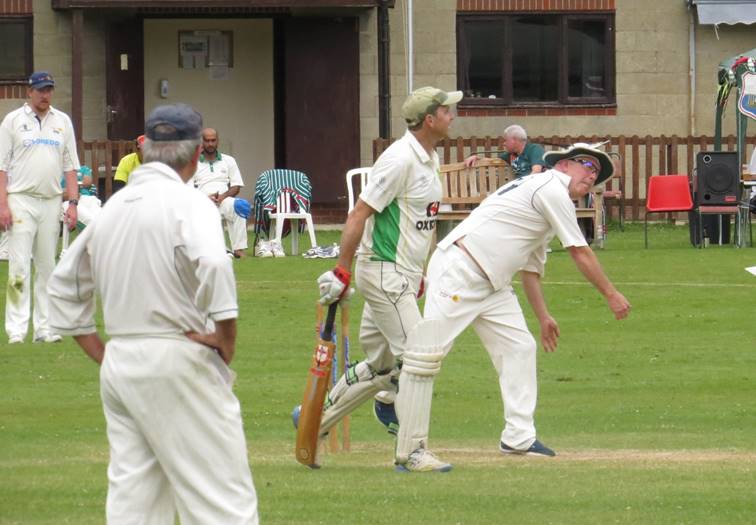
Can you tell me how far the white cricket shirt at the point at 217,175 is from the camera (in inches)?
913

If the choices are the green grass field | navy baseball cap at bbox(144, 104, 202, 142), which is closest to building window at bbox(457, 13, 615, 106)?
the green grass field

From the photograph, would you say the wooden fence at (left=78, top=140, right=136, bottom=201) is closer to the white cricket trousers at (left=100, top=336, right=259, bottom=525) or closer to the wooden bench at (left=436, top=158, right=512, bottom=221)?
the wooden bench at (left=436, top=158, right=512, bottom=221)

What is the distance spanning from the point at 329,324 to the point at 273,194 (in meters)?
15.7

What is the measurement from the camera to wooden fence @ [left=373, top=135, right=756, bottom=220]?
2814cm

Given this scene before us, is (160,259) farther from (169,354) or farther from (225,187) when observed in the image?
(225,187)

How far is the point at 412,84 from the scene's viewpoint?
98.1 ft

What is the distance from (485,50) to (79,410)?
63.6 feet

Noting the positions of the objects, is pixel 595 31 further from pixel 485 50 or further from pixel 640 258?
pixel 640 258

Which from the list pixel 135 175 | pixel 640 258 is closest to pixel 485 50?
pixel 640 258

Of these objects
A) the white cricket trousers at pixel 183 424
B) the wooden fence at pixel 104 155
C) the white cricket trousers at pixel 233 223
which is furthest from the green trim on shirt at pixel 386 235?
the wooden fence at pixel 104 155

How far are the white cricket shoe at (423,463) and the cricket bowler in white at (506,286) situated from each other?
0.01 m

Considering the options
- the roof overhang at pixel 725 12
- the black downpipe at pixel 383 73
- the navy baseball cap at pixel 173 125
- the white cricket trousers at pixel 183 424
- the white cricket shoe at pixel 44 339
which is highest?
the roof overhang at pixel 725 12

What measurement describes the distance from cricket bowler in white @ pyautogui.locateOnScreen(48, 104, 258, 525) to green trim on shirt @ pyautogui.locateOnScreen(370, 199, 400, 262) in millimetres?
3611

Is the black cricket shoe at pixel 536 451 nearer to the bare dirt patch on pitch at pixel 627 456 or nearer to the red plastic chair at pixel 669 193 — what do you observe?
the bare dirt patch on pitch at pixel 627 456
